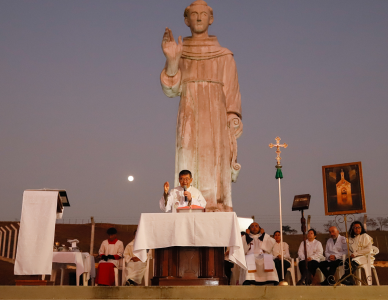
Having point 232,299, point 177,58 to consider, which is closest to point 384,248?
point 177,58

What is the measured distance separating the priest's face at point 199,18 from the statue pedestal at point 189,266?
4.62m

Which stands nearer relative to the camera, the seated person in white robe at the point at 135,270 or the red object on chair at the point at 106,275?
the seated person in white robe at the point at 135,270

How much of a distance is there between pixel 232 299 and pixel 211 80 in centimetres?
473

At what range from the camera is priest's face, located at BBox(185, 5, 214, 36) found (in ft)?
31.0

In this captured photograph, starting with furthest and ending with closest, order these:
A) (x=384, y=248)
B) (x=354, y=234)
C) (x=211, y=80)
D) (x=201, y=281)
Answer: (x=384, y=248) → (x=211, y=80) → (x=354, y=234) → (x=201, y=281)

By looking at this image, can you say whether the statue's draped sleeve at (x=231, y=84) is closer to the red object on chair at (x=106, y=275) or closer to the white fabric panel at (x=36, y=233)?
the red object on chair at (x=106, y=275)

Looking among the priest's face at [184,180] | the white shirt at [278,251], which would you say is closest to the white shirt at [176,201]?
the priest's face at [184,180]

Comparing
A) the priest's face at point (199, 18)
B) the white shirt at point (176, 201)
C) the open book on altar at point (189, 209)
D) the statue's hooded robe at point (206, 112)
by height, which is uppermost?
the priest's face at point (199, 18)

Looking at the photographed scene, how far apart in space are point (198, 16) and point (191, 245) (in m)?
4.85

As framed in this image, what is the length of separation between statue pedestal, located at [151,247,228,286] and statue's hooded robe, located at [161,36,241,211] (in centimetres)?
213

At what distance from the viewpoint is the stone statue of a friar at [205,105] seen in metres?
8.78

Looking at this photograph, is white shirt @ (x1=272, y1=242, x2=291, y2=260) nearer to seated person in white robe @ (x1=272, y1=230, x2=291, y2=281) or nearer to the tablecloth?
seated person in white robe @ (x1=272, y1=230, x2=291, y2=281)

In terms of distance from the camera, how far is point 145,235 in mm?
6438

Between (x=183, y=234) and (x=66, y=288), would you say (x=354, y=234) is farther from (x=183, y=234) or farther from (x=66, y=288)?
(x=66, y=288)
